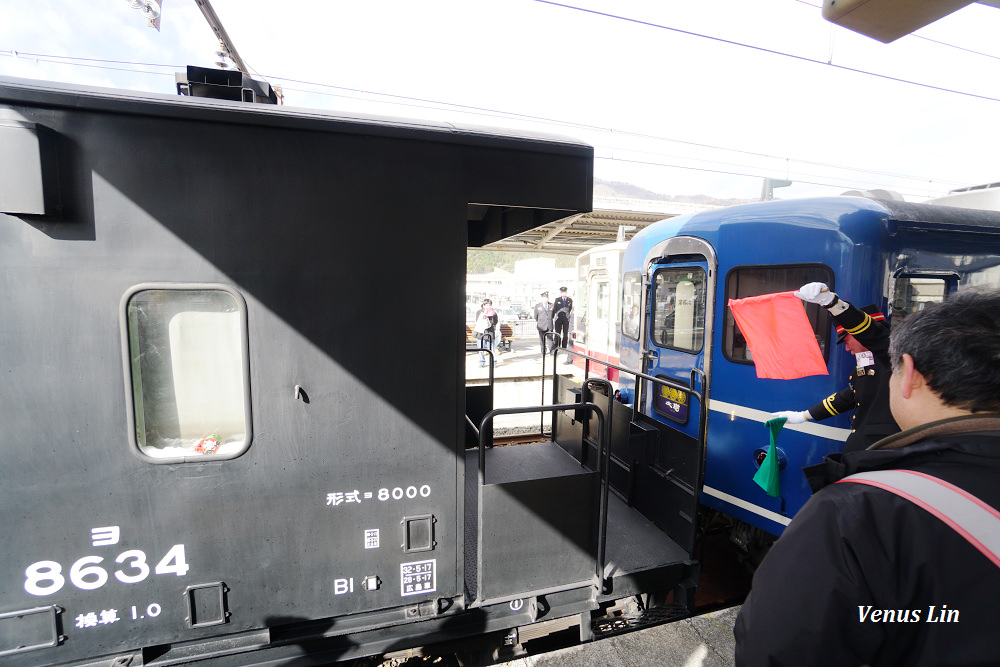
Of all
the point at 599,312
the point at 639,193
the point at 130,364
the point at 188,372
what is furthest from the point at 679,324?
the point at 639,193

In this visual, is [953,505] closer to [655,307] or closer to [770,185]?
[655,307]

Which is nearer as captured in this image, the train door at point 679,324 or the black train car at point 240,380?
the black train car at point 240,380

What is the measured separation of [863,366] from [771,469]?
1184 millimetres

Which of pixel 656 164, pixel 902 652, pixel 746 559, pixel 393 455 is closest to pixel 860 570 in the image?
pixel 902 652

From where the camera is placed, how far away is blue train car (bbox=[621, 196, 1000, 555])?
3.89 m

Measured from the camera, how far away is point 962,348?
1.28m

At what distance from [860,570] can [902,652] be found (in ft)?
0.74

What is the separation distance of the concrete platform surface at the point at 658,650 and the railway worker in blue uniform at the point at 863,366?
1.79 metres

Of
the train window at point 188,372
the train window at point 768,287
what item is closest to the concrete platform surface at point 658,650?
the train window at point 188,372

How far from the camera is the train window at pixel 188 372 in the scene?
2.13m

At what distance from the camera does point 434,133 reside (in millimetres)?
2320

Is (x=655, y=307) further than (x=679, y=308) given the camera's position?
Yes

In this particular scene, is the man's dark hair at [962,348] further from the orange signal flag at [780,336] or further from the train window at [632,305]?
the train window at [632,305]

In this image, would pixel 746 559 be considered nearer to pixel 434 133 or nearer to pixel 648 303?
pixel 648 303
